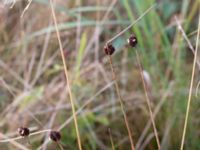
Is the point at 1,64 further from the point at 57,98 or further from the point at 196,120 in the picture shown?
the point at 196,120

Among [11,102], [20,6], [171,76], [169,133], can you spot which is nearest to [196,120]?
[169,133]

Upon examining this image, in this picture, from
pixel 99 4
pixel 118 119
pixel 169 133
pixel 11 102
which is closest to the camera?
pixel 169 133

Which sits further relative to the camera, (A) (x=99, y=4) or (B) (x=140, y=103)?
(A) (x=99, y=4)

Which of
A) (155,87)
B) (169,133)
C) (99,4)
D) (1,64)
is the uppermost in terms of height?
(99,4)

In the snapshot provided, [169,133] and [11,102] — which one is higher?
[11,102]

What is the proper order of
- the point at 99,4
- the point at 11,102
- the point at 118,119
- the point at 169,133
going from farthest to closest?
→ 1. the point at 99,4
2. the point at 11,102
3. the point at 118,119
4. the point at 169,133

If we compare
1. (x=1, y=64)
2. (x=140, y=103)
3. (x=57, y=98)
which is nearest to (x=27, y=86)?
(x=57, y=98)
